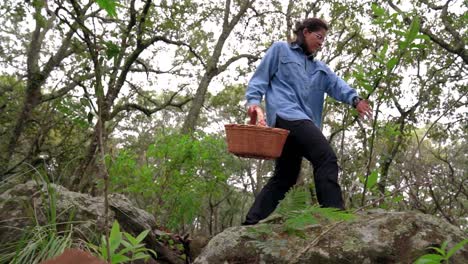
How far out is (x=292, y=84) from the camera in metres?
3.59

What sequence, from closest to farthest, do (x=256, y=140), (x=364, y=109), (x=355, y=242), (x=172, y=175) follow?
(x=355, y=242) < (x=256, y=140) < (x=364, y=109) < (x=172, y=175)

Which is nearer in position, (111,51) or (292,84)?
(111,51)

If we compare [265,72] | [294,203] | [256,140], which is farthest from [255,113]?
[294,203]

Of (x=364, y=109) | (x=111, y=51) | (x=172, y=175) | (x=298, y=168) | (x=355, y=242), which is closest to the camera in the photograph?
(x=111, y=51)

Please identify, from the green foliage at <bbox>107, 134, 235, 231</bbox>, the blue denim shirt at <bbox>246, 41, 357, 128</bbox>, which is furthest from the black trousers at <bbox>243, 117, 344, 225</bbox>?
the green foliage at <bbox>107, 134, 235, 231</bbox>

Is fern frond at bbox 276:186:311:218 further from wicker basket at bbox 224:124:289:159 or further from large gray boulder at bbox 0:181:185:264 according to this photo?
large gray boulder at bbox 0:181:185:264

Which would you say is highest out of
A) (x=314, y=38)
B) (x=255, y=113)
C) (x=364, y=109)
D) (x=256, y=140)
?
(x=314, y=38)

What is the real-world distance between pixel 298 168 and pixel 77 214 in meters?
1.64

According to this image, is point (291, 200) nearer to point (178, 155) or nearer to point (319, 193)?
point (319, 193)

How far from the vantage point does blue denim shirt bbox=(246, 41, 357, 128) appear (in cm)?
346

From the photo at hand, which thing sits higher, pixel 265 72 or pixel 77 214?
pixel 265 72

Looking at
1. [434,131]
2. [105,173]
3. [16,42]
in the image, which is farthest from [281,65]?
[16,42]

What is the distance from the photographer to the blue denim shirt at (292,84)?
3465mm

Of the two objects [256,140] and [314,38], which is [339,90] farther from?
[256,140]
